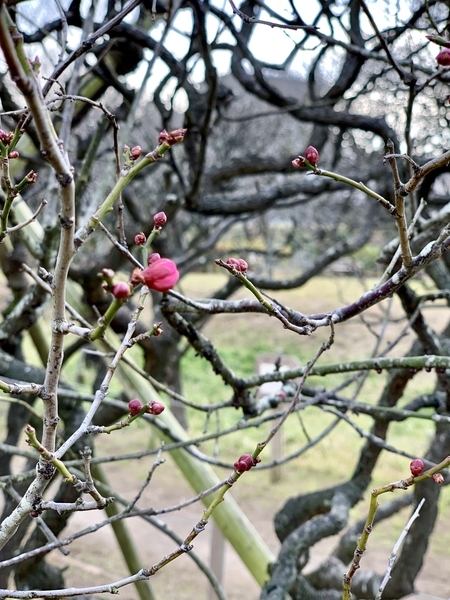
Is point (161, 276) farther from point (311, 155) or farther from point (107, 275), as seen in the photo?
point (311, 155)

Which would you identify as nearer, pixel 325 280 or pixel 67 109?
pixel 67 109

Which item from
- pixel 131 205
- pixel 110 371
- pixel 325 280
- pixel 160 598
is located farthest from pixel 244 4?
pixel 325 280

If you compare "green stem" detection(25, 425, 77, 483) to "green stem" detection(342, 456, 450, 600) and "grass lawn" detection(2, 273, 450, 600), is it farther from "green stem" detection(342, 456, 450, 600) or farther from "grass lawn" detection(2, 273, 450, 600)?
"grass lawn" detection(2, 273, 450, 600)

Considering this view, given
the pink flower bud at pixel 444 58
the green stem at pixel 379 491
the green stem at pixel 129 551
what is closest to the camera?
the green stem at pixel 379 491

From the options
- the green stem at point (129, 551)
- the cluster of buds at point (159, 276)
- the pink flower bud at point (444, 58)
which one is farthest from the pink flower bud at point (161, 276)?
the green stem at point (129, 551)

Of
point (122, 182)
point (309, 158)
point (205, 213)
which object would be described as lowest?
point (122, 182)

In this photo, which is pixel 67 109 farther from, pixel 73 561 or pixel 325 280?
pixel 325 280

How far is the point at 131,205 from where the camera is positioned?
3.82 m

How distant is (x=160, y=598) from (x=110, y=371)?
3159mm

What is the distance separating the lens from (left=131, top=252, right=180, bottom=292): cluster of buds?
437 mm

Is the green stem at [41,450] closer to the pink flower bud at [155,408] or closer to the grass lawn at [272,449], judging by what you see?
the pink flower bud at [155,408]

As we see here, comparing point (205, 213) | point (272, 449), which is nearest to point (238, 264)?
point (205, 213)

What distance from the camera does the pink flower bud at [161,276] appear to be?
1.44 ft

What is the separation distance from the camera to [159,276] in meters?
0.44
